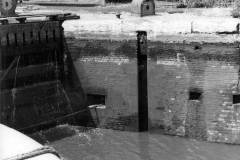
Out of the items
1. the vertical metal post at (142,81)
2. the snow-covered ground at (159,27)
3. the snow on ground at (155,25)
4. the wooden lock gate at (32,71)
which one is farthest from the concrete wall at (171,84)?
the wooden lock gate at (32,71)

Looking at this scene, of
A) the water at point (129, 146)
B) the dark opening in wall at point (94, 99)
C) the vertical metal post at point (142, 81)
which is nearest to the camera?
the water at point (129, 146)

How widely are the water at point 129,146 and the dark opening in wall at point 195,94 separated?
0.95m

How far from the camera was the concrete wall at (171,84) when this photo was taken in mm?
9867

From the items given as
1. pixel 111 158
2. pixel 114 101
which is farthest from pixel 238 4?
pixel 111 158

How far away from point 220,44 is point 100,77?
3124mm

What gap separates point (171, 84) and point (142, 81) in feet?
2.57

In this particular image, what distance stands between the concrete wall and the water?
30 cm

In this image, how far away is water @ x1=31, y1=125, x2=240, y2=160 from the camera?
933 cm

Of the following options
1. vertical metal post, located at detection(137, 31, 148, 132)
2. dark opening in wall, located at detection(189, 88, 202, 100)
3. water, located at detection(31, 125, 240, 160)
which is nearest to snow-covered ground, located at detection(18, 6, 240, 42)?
vertical metal post, located at detection(137, 31, 148, 132)

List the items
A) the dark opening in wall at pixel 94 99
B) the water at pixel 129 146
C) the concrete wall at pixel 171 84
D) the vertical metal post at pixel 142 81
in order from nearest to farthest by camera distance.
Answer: the water at pixel 129 146
the concrete wall at pixel 171 84
the vertical metal post at pixel 142 81
the dark opening in wall at pixel 94 99

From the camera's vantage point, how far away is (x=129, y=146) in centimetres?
998

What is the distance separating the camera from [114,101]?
11250mm

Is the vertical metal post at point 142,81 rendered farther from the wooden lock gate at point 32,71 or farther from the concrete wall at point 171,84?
the wooden lock gate at point 32,71

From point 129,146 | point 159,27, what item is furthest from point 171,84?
point 129,146
